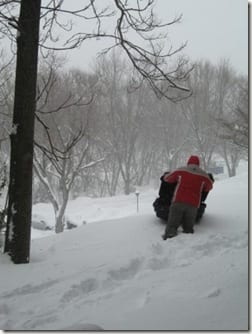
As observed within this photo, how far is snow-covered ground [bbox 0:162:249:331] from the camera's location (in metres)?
3.24

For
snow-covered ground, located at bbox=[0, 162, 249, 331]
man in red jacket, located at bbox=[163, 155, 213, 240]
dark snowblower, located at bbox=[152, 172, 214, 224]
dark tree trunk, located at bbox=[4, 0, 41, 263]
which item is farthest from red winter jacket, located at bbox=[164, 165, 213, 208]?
dark tree trunk, located at bbox=[4, 0, 41, 263]

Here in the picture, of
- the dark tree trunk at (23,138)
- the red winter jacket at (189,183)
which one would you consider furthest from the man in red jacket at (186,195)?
the dark tree trunk at (23,138)

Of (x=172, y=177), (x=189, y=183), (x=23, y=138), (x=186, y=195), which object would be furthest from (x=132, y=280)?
(x=172, y=177)

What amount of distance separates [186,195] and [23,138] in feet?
8.99

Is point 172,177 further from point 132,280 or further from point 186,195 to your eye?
point 132,280

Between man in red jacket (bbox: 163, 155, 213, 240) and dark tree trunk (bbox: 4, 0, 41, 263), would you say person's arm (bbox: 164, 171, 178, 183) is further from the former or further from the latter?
dark tree trunk (bbox: 4, 0, 41, 263)

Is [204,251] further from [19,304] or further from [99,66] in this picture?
[99,66]

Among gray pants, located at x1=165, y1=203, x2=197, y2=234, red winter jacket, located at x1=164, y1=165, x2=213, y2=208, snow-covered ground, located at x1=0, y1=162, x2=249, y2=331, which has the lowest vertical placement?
snow-covered ground, located at x1=0, y1=162, x2=249, y2=331

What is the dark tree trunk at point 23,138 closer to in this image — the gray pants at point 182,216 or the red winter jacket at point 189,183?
the gray pants at point 182,216

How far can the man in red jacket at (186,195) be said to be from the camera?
6214 millimetres

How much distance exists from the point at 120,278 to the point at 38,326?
127cm

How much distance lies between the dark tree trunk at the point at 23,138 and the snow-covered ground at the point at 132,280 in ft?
1.01

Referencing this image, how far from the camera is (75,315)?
3455mm

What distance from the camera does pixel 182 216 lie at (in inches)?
247
